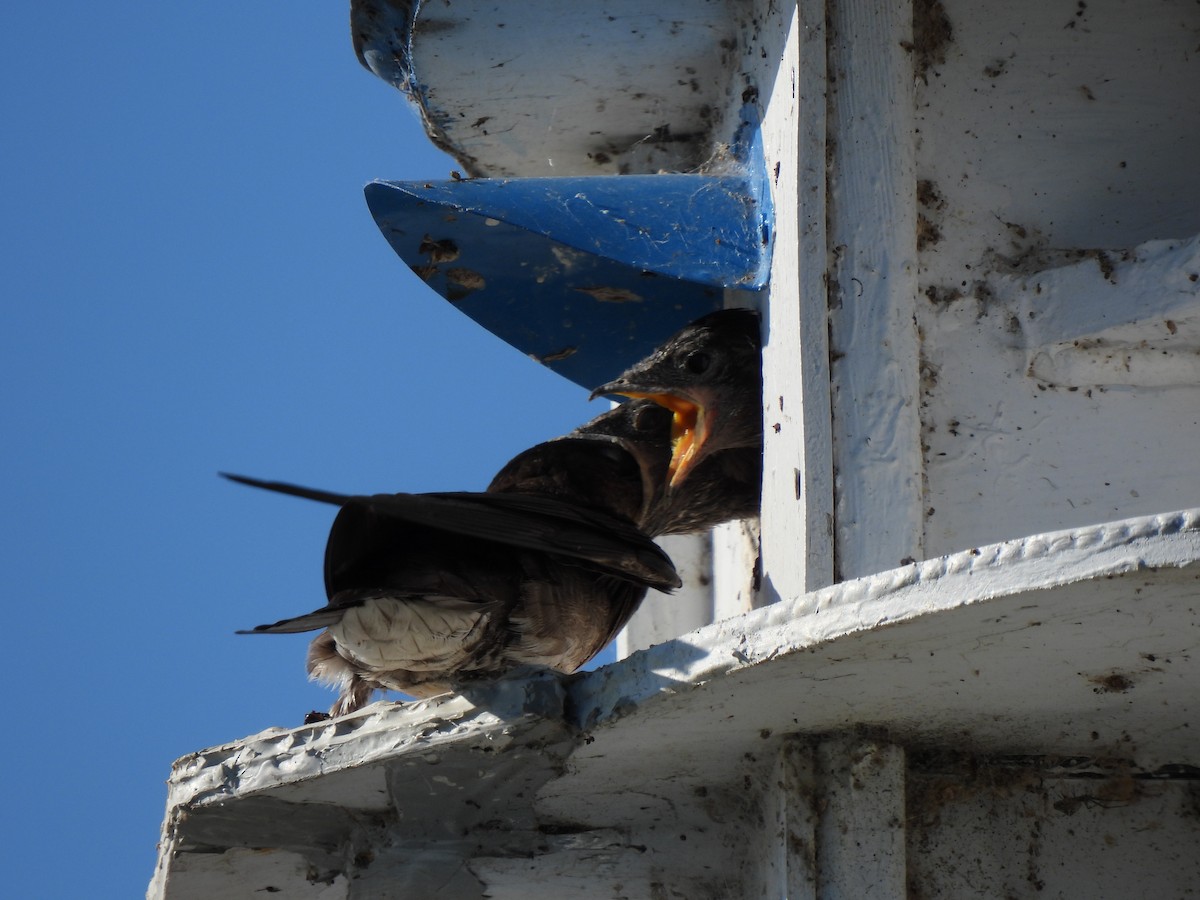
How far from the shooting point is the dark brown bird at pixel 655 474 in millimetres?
3539

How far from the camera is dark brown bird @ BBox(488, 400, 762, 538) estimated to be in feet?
11.6

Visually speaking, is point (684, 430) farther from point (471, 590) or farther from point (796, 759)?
point (796, 759)

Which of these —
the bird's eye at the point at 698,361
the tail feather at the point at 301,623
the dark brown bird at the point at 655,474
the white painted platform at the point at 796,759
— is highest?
the bird's eye at the point at 698,361

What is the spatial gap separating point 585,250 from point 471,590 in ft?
2.48

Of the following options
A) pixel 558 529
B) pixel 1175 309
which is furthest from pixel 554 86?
pixel 1175 309

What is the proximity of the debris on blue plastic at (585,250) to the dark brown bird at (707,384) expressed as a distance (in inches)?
5.1

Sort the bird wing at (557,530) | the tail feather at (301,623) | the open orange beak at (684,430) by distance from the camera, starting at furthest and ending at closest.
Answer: the open orange beak at (684,430) < the bird wing at (557,530) < the tail feather at (301,623)

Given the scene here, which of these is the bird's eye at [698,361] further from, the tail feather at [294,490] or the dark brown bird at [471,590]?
the tail feather at [294,490]

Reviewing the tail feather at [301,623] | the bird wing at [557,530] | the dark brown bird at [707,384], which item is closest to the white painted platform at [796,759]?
the tail feather at [301,623]

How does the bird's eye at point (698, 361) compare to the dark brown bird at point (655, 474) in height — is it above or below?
above

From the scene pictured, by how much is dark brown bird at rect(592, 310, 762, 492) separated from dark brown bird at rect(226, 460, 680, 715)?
283mm

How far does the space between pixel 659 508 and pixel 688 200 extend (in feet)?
3.23

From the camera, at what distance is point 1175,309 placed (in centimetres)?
234

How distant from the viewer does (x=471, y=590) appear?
3.07 meters
